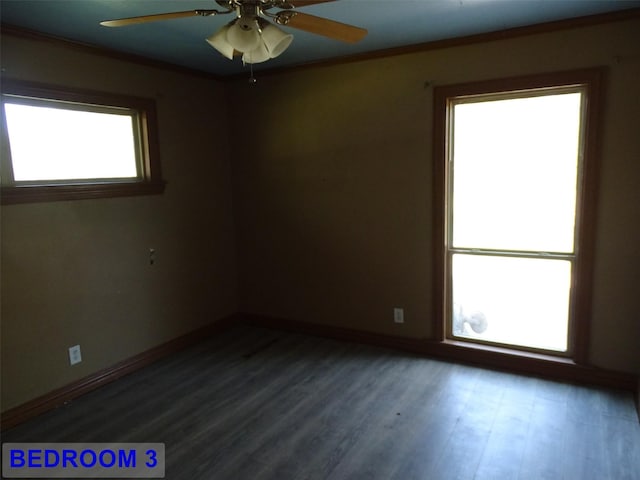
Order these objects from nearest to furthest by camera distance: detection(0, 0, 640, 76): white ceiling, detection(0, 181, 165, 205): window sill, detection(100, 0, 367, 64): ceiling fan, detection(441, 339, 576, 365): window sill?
detection(100, 0, 367, 64): ceiling fan, detection(0, 0, 640, 76): white ceiling, detection(0, 181, 165, 205): window sill, detection(441, 339, 576, 365): window sill

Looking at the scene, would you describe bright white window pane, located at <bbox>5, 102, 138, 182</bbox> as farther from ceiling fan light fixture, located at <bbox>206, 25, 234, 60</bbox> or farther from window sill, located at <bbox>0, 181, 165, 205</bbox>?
ceiling fan light fixture, located at <bbox>206, 25, 234, 60</bbox>

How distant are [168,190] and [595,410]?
3478 mm

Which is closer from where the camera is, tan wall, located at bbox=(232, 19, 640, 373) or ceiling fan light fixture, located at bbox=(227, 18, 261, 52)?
ceiling fan light fixture, located at bbox=(227, 18, 261, 52)

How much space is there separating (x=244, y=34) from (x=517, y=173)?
7.56ft

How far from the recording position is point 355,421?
2713 mm

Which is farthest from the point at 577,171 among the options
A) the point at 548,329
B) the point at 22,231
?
the point at 22,231

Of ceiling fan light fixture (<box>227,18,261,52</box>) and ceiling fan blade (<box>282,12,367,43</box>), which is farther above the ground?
ceiling fan blade (<box>282,12,367,43</box>)

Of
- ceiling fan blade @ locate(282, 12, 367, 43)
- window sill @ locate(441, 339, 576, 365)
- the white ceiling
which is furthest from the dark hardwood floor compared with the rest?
the white ceiling

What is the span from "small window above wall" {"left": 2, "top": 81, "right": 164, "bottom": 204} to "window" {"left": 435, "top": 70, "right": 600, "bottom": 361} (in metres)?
2.34

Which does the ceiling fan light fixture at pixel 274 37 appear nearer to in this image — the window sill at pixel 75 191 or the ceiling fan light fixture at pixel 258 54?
the ceiling fan light fixture at pixel 258 54

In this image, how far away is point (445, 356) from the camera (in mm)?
3551

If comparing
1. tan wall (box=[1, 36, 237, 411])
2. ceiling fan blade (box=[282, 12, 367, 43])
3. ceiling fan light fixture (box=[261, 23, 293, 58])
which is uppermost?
ceiling fan blade (box=[282, 12, 367, 43])

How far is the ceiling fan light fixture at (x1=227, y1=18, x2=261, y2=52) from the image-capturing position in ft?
5.51

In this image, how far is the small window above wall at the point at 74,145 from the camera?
274 centimetres
